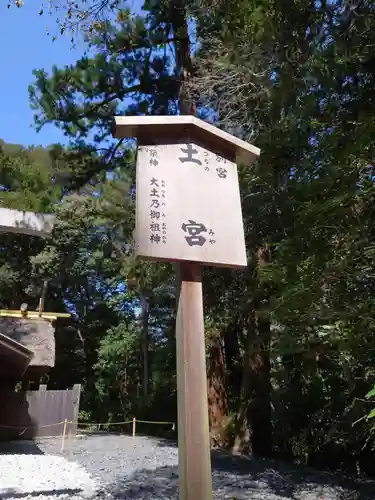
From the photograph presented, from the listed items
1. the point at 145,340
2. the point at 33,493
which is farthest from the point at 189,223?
the point at 145,340

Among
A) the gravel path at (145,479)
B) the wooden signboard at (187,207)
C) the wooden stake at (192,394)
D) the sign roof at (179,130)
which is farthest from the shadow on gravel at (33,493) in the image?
the sign roof at (179,130)

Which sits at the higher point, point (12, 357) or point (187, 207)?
point (187, 207)

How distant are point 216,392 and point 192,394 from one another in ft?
27.2

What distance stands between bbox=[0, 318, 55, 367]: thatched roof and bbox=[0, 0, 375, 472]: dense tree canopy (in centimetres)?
295

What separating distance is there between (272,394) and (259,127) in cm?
701

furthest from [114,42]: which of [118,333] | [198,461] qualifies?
[118,333]

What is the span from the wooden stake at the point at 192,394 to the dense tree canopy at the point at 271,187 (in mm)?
1805

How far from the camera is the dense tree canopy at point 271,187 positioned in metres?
4.09

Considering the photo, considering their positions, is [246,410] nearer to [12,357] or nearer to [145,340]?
[12,357]

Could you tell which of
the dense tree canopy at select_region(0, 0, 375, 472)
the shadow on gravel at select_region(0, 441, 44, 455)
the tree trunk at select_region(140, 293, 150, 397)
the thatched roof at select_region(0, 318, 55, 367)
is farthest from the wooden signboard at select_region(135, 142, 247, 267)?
the tree trunk at select_region(140, 293, 150, 397)

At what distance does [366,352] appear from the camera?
3.90 m

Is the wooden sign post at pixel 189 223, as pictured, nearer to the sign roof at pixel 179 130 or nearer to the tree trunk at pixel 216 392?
the sign roof at pixel 179 130

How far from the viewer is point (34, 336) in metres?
11.1

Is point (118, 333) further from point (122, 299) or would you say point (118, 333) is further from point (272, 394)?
point (272, 394)
